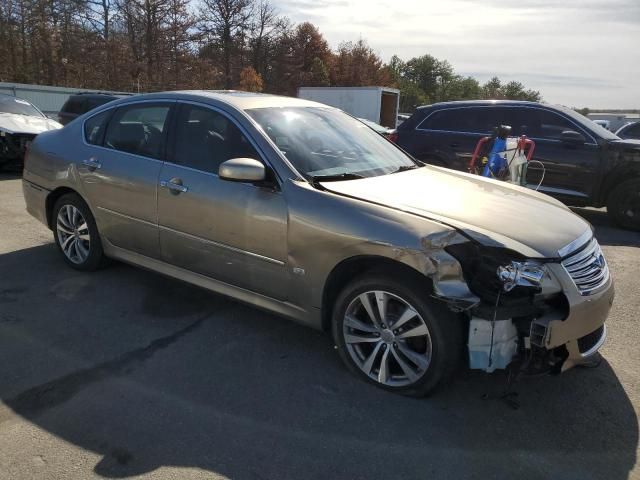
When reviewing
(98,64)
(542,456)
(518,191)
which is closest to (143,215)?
→ (518,191)

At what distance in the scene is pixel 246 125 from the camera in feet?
11.9

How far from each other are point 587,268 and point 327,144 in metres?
1.93

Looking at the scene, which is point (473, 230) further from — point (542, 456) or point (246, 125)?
point (246, 125)

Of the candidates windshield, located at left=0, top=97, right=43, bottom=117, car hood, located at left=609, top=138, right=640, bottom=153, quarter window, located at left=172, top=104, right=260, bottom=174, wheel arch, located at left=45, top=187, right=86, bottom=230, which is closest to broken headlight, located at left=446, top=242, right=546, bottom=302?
quarter window, located at left=172, top=104, right=260, bottom=174

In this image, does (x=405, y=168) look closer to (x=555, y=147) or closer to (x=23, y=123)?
(x=555, y=147)

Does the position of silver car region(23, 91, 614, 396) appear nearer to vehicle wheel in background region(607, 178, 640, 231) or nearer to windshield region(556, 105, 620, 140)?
vehicle wheel in background region(607, 178, 640, 231)

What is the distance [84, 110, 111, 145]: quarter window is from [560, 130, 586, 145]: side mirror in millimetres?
6605

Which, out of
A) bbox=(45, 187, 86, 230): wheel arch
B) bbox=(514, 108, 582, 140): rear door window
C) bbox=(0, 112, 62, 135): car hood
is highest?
bbox=(514, 108, 582, 140): rear door window

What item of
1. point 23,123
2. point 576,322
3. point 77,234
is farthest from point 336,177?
point 23,123

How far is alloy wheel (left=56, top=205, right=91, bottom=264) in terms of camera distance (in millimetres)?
4777

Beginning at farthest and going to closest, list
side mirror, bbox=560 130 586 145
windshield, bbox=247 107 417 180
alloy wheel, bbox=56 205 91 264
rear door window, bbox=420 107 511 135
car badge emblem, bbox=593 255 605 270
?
rear door window, bbox=420 107 511 135 → side mirror, bbox=560 130 586 145 → alloy wheel, bbox=56 205 91 264 → windshield, bbox=247 107 417 180 → car badge emblem, bbox=593 255 605 270

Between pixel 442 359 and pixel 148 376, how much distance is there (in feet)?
5.86

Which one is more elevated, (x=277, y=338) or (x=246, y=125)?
(x=246, y=125)

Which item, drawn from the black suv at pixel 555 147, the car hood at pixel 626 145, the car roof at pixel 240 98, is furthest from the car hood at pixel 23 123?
the car hood at pixel 626 145
